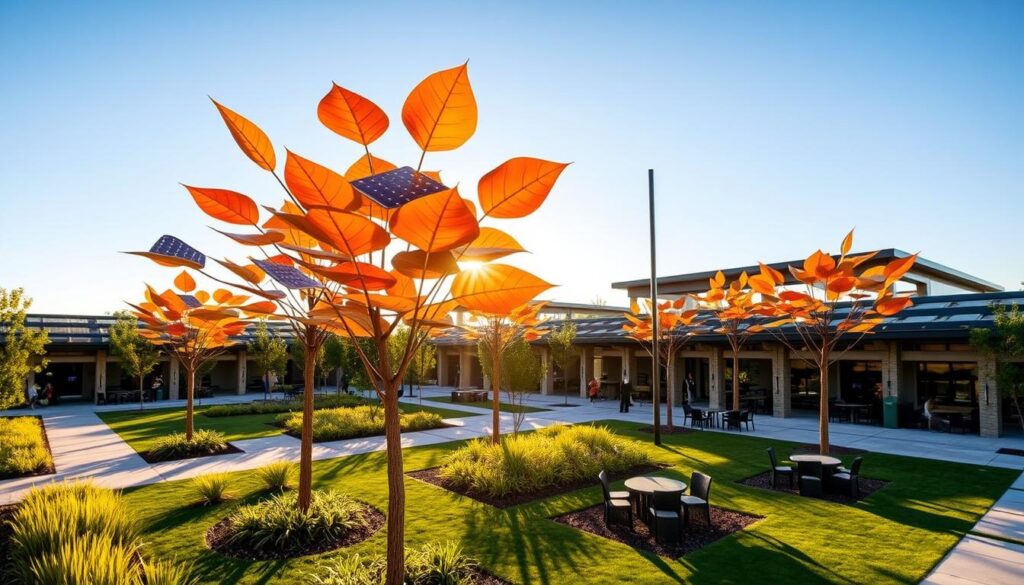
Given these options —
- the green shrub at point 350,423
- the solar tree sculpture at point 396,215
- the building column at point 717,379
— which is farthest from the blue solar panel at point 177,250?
the building column at point 717,379

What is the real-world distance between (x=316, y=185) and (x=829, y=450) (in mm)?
15684

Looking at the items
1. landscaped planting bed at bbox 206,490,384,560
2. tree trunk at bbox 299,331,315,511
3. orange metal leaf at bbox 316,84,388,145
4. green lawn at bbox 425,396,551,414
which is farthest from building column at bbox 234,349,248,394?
orange metal leaf at bbox 316,84,388,145

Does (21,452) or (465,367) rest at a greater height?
(465,367)

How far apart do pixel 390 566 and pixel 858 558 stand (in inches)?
248

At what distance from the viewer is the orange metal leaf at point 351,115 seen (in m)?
4.17

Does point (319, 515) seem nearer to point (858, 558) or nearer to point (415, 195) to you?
point (415, 195)

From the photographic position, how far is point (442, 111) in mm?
4008

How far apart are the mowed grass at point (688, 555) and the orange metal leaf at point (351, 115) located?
531 centimetres

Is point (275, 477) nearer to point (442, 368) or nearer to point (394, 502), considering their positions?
point (394, 502)

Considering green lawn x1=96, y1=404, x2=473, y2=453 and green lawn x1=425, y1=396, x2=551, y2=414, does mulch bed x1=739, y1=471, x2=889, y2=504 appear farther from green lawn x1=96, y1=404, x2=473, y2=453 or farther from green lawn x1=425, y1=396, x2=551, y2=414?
green lawn x1=96, y1=404, x2=473, y2=453

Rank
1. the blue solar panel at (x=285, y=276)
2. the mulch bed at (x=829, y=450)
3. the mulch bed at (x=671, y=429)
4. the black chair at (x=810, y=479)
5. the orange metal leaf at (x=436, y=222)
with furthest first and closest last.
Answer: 1. the mulch bed at (x=671, y=429)
2. the mulch bed at (x=829, y=450)
3. the black chair at (x=810, y=479)
4. the blue solar panel at (x=285, y=276)
5. the orange metal leaf at (x=436, y=222)

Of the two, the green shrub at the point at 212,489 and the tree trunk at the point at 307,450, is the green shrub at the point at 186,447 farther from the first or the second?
the tree trunk at the point at 307,450

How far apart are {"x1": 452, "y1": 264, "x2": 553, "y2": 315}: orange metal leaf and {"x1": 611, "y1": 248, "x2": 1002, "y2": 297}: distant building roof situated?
23.1m

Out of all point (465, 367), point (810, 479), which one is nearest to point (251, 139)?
point (810, 479)
